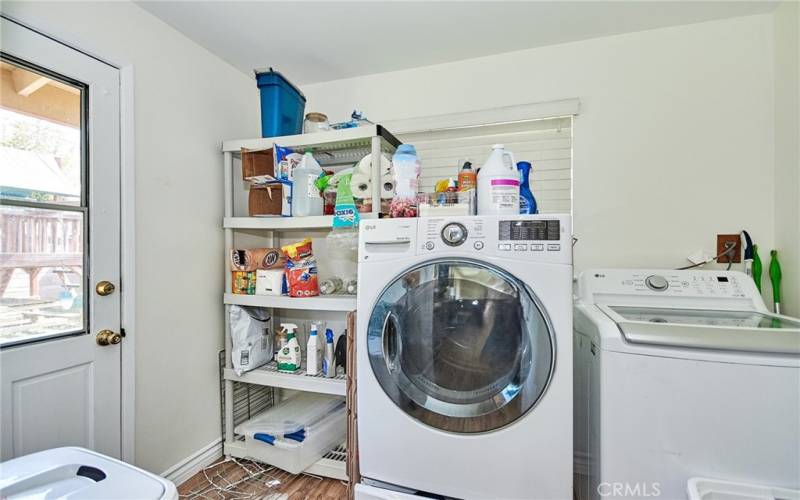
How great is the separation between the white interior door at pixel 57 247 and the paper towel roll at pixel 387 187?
1.15 metres

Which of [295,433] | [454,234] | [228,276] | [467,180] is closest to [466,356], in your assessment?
[454,234]

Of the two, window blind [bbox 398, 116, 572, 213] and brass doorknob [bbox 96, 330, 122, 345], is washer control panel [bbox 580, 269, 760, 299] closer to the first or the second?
window blind [bbox 398, 116, 572, 213]

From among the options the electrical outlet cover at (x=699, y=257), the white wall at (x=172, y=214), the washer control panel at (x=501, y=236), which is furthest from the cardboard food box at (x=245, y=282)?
the electrical outlet cover at (x=699, y=257)

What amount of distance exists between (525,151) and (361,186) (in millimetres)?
945

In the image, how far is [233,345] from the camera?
1920 mm

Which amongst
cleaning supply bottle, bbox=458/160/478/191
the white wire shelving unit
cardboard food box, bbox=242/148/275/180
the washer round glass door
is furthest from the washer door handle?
cardboard food box, bbox=242/148/275/180

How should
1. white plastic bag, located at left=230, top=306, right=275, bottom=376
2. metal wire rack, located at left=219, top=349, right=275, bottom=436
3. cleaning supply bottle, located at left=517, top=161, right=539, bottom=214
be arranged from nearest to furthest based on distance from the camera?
cleaning supply bottle, located at left=517, top=161, right=539, bottom=214 < white plastic bag, located at left=230, top=306, right=275, bottom=376 < metal wire rack, located at left=219, top=349, right=275, bottom=436

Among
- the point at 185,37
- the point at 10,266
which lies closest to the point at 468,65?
the point at 185,37

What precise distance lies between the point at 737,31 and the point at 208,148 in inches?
107

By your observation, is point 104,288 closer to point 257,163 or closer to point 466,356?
point 257,163

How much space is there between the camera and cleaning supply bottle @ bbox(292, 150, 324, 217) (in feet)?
6.05

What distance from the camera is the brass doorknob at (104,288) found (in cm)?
143

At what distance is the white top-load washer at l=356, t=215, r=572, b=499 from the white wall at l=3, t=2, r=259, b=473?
1.06 metres

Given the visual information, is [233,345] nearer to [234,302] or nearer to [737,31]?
[234,302]
